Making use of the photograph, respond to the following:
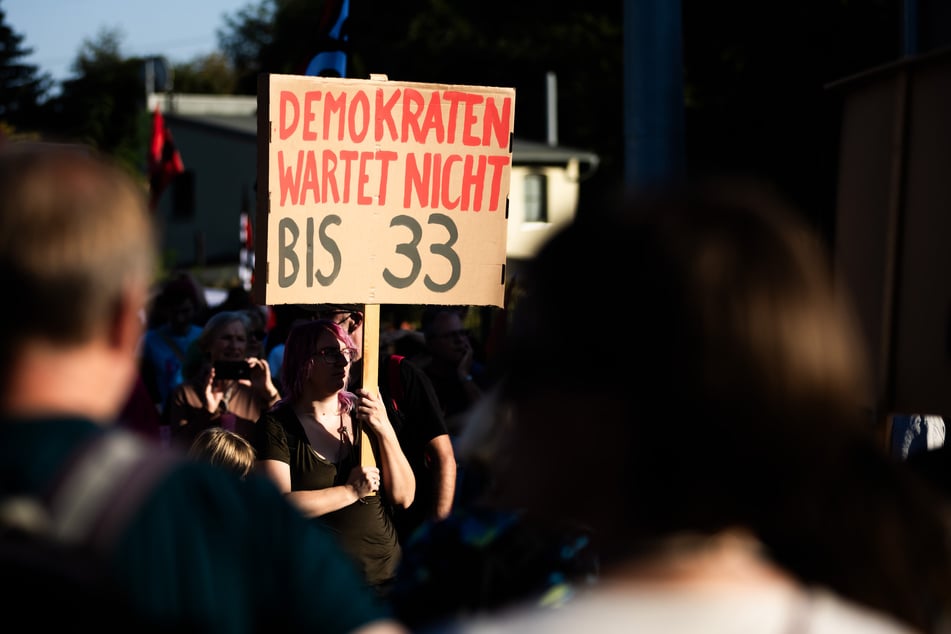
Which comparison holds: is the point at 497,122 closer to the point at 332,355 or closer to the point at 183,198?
the point at 332,355

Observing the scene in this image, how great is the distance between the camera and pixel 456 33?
37375mm

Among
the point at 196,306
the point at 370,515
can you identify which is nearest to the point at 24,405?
the point at 370,515

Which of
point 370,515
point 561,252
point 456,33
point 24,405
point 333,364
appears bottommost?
point 370,515

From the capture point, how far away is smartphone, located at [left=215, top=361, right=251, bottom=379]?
18.1 ft

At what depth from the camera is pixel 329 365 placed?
4.35m

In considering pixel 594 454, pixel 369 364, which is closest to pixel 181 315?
pixel 369 364

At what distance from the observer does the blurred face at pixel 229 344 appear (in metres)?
5.66

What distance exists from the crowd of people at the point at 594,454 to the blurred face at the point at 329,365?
9.12 ft

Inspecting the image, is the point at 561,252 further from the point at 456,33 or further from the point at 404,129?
the point at 456,33

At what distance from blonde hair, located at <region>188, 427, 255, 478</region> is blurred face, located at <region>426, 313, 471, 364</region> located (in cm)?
194

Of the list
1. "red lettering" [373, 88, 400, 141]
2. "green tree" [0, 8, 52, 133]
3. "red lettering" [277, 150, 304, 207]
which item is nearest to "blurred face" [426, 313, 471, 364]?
"red lettering" [373, 88, 400, 141]

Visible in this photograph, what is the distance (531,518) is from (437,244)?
3271 mm

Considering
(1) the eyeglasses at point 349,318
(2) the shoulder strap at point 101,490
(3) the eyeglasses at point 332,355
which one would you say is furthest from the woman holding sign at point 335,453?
(2) the shoulder strap at point 101,490

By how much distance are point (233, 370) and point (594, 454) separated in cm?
441
